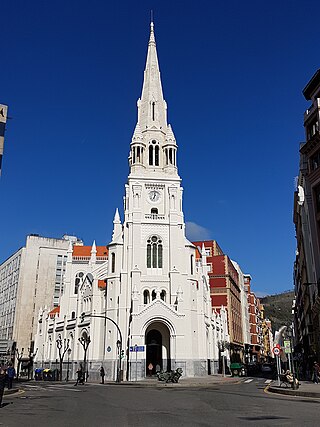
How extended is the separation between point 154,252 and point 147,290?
4864 millimetres

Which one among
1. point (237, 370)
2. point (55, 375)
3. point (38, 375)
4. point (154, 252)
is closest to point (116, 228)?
point (154, 252)

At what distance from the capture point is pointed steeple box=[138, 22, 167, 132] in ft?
200

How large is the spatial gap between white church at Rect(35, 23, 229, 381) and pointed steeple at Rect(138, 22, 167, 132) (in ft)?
0.49

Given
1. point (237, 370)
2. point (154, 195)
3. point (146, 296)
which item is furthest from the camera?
point (154, 195)

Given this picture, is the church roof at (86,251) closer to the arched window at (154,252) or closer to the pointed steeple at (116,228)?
the pointed steeple at (116,228)

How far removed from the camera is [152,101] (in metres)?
61.8

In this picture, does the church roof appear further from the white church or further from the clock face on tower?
the clock face on tower

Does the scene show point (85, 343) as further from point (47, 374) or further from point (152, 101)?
point (152, 101)

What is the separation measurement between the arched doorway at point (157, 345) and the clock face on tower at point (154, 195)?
52.8 ft

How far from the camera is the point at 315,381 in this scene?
109 feet

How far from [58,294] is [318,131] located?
73.9 metres

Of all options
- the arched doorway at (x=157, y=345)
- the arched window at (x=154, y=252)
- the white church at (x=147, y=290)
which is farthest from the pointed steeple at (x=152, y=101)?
the arched doorway at (x=157, y=345)

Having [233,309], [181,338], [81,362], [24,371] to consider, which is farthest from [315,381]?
[24,371]

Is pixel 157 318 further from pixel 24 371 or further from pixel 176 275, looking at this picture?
pixel 24 371
